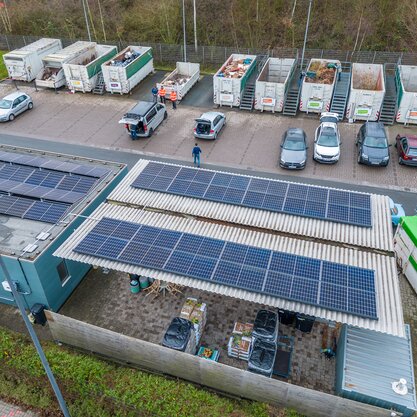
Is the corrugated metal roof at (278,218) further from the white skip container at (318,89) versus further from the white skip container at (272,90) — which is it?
the white skip container at (272,90)

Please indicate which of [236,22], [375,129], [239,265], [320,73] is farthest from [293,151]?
[236,22]

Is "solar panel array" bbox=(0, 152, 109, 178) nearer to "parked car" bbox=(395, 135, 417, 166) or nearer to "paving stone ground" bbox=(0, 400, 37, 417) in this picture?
"paving stone ground" bbox=(0, 400, 37, 417)

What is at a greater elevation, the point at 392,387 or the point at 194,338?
the point at 392,387

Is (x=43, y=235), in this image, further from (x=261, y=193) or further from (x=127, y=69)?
(x=127, y=69)

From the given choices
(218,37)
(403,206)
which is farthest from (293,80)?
(403,206)

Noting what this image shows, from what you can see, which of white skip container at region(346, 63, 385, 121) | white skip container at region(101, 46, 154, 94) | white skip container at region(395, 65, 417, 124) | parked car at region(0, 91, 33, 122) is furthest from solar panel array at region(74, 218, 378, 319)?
white skip container at region(101, 46, 154, 94)

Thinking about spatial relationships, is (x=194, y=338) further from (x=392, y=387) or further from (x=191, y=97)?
(x=191, y=97)

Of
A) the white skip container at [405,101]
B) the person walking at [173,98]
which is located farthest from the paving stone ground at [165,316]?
the white skip container at [405,101]

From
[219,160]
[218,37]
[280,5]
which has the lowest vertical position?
[219,160]
